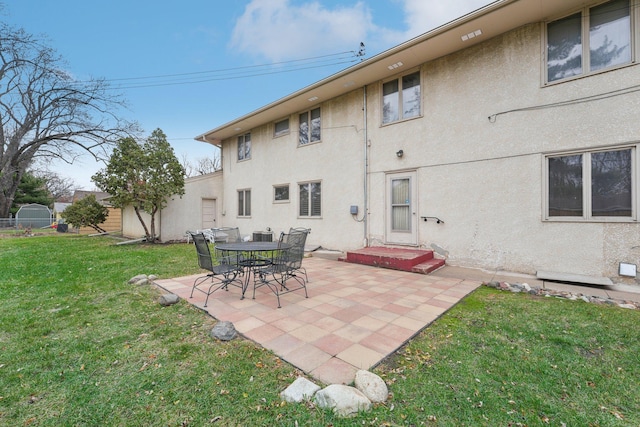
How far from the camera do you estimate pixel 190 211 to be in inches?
501

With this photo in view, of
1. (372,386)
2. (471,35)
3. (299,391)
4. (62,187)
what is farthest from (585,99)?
(62,187)

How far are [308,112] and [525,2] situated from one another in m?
6.48

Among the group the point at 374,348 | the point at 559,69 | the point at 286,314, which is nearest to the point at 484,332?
the point at 374,348

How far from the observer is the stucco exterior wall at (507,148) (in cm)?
506

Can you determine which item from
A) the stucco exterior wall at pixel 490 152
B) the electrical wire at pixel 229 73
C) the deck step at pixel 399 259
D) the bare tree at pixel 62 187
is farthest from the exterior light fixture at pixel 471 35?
the bare tree at pixel 62 187

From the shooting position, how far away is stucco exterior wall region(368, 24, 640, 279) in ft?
16.6

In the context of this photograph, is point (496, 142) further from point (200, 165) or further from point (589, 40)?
point (200, 165)

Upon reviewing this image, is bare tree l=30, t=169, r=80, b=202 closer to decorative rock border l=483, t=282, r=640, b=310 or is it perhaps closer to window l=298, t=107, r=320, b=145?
window l=298, t=107, r=320, b=145

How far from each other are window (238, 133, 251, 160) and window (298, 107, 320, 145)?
3296mm

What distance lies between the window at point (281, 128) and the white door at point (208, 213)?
16.1 feet

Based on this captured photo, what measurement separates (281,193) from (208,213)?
465 cm

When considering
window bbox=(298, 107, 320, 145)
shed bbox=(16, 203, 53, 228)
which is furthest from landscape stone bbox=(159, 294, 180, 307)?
shed bbox=(16, 203, 53, 228)

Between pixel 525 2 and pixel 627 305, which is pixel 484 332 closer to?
pixel 627 305

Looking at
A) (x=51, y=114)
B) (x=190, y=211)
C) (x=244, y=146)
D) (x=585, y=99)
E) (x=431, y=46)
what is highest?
(x=51, y=114)
